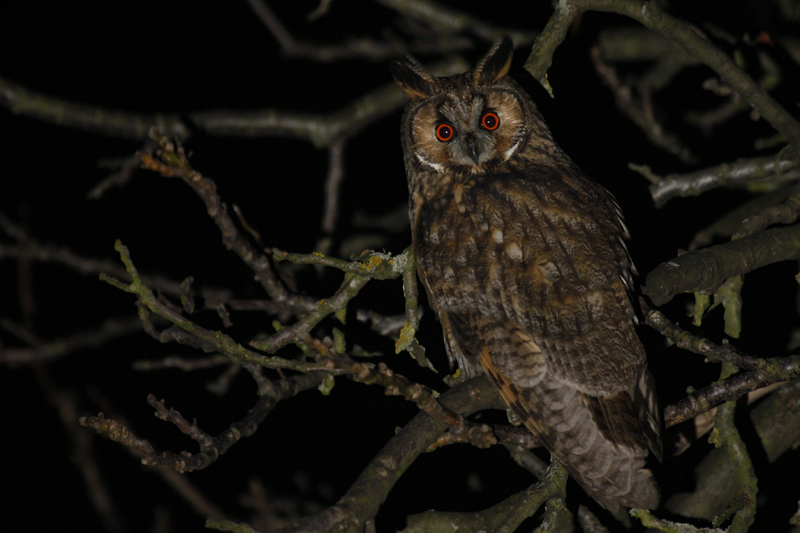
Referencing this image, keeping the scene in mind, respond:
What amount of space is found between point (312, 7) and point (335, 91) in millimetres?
600

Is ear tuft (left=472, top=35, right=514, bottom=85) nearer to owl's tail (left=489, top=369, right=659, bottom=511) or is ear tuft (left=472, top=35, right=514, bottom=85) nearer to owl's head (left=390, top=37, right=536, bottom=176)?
owl's head (left=390, top=37, right=536, bottom=176)

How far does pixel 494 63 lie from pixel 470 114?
0.22 m

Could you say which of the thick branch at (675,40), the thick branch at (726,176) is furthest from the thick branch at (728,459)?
the thick branch at (675,40)

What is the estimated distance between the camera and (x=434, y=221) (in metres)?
2.43

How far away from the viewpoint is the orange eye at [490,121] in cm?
253

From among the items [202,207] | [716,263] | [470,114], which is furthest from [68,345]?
[716,263]

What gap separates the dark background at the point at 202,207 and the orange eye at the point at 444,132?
1.17 meters

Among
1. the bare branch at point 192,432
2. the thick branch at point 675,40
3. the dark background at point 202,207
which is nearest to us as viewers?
the bare branch at point 192,432

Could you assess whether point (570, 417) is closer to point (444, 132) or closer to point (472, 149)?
point (472, 149)

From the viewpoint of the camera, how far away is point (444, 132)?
8.39ft

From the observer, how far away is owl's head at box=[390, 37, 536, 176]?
249 cm

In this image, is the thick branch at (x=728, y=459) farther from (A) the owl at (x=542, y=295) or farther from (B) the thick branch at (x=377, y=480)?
(B) the thick branch at (x=377, y=480)

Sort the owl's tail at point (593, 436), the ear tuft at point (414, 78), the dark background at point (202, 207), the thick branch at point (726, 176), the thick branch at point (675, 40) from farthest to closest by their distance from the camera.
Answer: the dark background at point (202, 207), the thick branch at point (726, 176), the ear tuft at point (414, 78), the thick branch at point (675, 40), the owl's tail at point (593, 436)

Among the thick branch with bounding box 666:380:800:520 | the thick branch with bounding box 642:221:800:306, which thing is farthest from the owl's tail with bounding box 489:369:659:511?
the thick branch with bounding box 666:380:800:520
